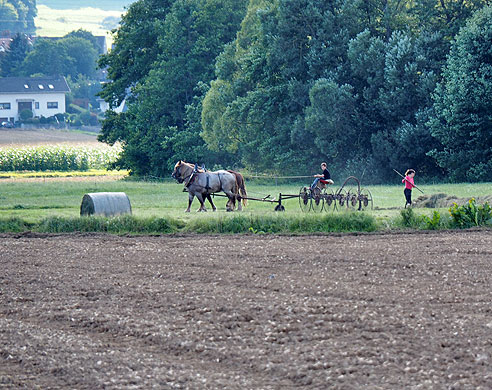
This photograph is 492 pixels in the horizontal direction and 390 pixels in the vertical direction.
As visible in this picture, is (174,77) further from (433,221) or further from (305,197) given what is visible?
(433,221)

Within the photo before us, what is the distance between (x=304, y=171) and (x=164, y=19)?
74.9 feet

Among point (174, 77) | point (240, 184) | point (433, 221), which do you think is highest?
point (174, 77)

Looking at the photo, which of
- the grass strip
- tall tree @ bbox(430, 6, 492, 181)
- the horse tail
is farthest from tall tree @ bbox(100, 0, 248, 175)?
the grass strip

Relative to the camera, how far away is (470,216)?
2353 cm

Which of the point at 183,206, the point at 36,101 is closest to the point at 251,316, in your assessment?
the point at 183,206

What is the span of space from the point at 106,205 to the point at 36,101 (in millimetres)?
121241

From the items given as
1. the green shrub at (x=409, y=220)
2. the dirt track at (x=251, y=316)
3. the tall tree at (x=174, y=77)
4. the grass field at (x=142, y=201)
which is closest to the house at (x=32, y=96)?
the tall tree at (x=174, y=77)

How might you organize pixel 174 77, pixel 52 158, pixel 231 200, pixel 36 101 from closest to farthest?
pixel 231 200, pixel 174 77, pixel 52 158, pixel 36 101

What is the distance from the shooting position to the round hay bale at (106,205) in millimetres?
25641

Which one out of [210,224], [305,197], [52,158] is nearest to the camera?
[210,224]

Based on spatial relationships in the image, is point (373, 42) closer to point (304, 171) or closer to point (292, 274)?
point (304, 171)

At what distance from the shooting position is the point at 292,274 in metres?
16.7

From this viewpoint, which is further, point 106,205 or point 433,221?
point 106,205

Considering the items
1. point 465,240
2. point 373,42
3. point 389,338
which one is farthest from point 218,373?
point 373,42
